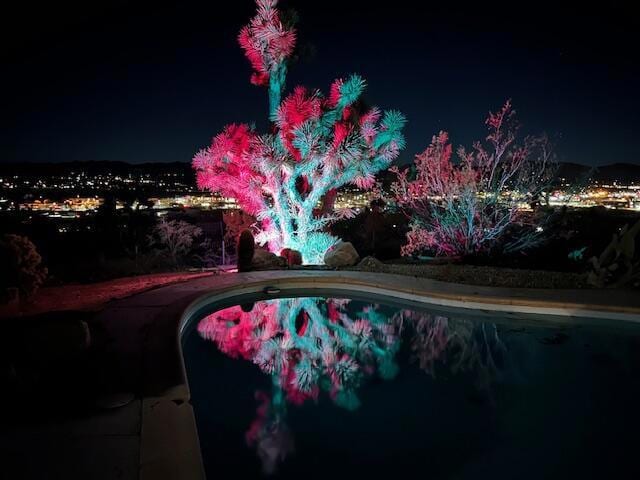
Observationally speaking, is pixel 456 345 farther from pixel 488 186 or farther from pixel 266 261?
pixel 488 186

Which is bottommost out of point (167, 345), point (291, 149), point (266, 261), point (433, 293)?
point (433, 293)

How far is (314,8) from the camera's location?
1282 centimetres

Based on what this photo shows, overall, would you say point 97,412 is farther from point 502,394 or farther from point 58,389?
point 502,394

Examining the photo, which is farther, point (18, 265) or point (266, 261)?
point (266, 261)

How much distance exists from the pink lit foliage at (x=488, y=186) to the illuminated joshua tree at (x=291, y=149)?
134 centimetres

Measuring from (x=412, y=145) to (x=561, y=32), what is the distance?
6.14 metres

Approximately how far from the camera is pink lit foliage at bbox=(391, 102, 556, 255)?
11602mm

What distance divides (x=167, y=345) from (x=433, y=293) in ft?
16.3

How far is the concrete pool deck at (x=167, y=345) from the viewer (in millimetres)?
3234

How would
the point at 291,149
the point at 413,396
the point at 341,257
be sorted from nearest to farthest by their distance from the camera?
1. the point at 413,396
2. the point at 291,149
3. the point at 341,257

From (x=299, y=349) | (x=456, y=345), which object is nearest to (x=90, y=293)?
(x=299, y=349)

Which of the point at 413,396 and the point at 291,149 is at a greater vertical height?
the point at 291,149

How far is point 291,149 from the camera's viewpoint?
463 inches

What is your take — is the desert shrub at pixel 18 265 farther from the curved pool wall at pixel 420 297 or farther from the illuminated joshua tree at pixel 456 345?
the illuminated joshua tree at pixel 456 345
